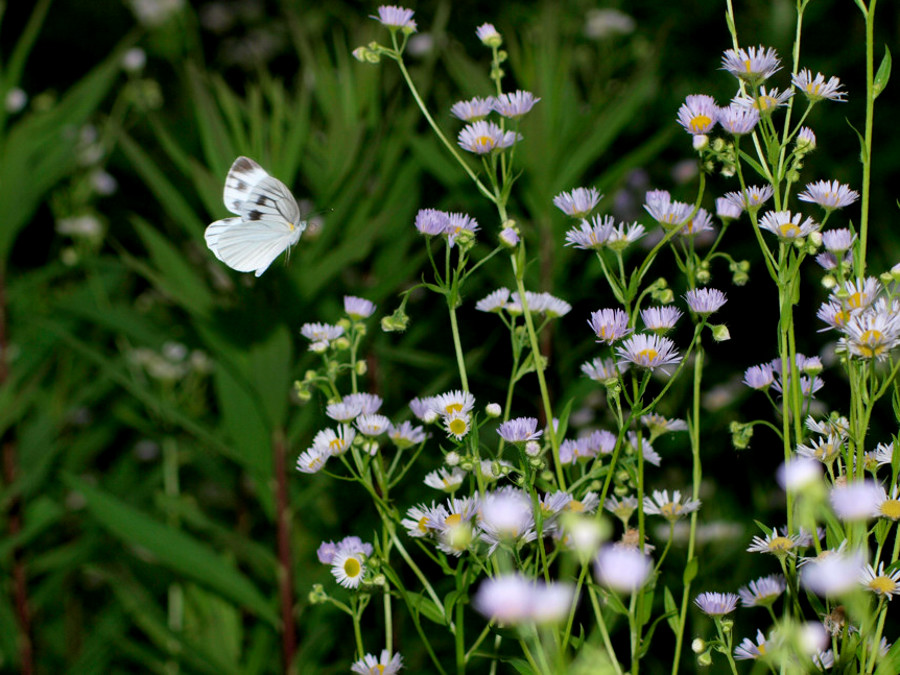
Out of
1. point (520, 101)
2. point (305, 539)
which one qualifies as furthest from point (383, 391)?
point (520, 101)

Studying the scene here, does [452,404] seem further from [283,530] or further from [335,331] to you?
[283,530]

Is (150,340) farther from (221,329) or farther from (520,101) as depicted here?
(520,101)

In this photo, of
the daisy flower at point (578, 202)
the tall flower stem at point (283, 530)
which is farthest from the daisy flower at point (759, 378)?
the tall flower stem at point (283, 530)

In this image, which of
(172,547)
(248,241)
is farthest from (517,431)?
(172,547)

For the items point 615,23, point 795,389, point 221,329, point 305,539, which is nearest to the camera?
point 795,389

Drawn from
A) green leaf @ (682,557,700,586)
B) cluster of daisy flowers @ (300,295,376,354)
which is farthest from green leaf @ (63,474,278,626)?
green leaf @ (682,557,700,586)

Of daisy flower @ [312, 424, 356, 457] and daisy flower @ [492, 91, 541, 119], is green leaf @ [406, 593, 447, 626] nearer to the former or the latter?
daisy flower @ [312, 424, 356, 457]
